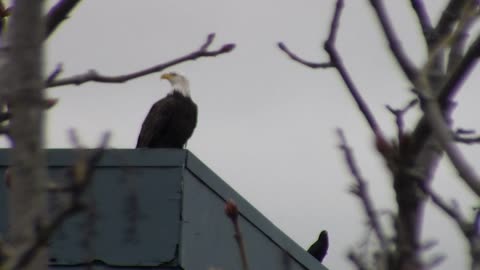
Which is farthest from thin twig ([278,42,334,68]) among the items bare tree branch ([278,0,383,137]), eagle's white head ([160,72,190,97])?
eagle's white head ([160,72,190,97])

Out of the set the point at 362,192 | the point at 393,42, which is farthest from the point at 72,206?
the point at 393,42

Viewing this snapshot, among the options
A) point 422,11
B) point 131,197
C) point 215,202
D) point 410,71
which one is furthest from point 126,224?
point 410,71

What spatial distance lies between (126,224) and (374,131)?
2.96m

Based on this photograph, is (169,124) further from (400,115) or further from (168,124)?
(400,115)

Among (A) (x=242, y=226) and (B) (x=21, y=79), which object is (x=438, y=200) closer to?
(B) (x=21, y=79)

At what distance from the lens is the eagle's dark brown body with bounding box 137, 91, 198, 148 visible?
903 cm

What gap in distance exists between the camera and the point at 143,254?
4.49m

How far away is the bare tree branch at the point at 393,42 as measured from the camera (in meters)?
1.81

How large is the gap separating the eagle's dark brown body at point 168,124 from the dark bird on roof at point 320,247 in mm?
2191

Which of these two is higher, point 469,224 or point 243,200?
point 469,224

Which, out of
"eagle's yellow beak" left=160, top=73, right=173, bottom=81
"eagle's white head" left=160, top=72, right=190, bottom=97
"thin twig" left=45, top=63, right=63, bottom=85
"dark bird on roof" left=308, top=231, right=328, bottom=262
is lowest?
"dark bird on roof" left=308, top=231, right=328, bottom=262

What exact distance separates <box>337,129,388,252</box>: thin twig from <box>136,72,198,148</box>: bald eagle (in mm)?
7276

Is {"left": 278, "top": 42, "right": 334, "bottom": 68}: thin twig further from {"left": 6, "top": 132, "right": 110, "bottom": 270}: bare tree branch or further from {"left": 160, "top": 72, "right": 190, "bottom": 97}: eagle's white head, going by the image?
{"left": 160, "top": 72, "right": 190, "bottom": 97}: eagle's white head

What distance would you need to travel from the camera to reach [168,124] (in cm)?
921
